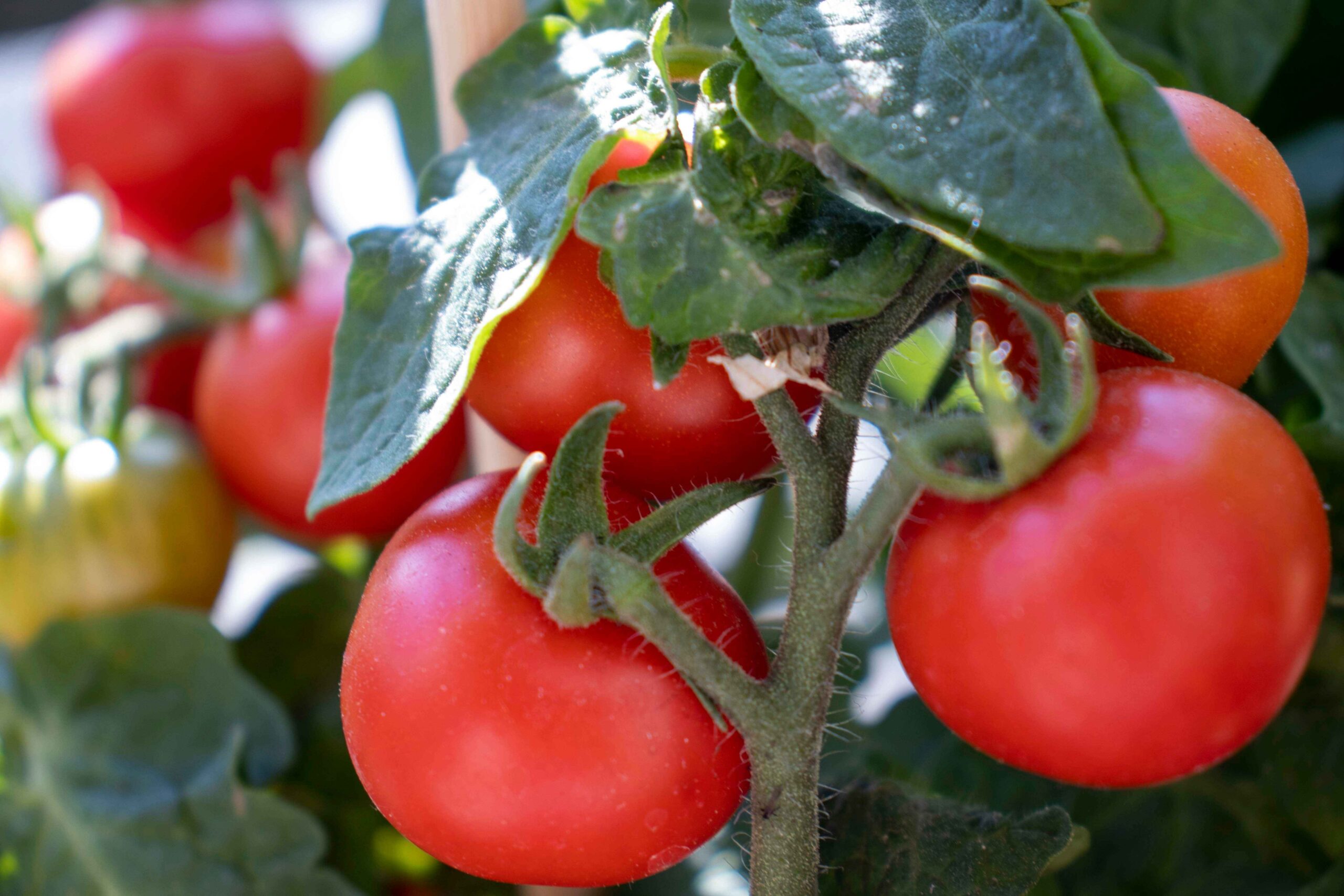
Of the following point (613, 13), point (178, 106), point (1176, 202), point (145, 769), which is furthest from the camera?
point (178, 106)

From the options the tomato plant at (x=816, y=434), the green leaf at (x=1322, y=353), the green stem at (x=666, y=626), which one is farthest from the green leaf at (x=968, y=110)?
the green leaf at (x=1322, y=353)

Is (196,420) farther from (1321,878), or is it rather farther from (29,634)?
(1321,878)

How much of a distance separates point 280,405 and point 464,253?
277 millimetres

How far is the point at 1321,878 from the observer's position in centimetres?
41

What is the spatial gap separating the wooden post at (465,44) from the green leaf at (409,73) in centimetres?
22

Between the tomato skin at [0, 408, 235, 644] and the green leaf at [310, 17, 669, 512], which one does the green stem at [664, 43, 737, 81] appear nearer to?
the green leaf at [310, 17, 669, 512]

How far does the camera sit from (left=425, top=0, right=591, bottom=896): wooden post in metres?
0.37

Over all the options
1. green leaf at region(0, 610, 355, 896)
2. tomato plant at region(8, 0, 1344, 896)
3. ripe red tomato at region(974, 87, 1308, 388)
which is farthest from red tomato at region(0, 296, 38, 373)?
ripe red tomato at region(974, 87, 1308, 388)

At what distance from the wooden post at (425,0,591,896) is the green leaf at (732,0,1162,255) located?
14cm

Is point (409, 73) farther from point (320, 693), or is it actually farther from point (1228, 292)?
point (1228, 292)

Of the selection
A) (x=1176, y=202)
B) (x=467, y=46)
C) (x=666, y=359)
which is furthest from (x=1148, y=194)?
(x=467, y=46)

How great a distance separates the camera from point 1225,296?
265 mm

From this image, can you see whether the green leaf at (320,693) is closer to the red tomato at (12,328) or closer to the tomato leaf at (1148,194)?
the red tomato at (12,328)

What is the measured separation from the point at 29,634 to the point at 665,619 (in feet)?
1.38
